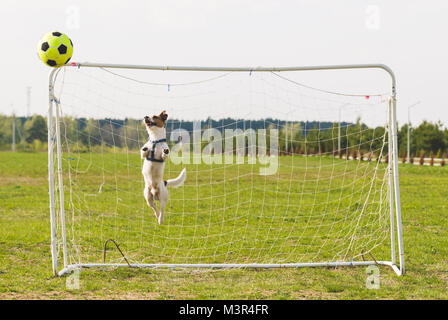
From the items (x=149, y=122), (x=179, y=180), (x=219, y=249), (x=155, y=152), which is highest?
(x=149, y=122)

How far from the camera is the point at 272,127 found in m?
7.67

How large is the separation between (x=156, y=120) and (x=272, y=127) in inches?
103

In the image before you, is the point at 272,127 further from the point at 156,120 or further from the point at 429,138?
the point at 429,138

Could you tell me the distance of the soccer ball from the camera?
5832mm

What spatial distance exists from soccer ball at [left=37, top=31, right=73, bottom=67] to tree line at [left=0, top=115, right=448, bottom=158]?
3.37ft

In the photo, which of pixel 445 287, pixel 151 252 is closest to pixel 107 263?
pixel 151 252

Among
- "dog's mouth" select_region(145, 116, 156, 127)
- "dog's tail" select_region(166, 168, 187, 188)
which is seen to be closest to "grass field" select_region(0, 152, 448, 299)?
"dog's tail" select_region(166, 168, 187, 188)

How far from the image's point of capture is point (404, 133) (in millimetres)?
39250

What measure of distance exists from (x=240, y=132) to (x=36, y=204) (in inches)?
336

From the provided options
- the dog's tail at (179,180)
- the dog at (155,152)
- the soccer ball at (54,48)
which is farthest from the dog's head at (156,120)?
the soccer ball at (54,48)

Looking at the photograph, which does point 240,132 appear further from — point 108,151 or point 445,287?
point 445,287

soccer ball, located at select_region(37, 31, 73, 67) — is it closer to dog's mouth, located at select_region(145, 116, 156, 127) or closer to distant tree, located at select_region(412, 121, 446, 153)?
dog's mouth, located at select_region(145, 116, 156, 127)

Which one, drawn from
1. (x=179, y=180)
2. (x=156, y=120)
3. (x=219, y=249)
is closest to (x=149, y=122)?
(x=156, y=120)

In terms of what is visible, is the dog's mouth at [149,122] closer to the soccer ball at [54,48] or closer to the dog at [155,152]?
the dog at [155,152]
